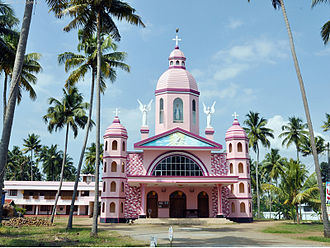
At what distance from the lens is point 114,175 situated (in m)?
32.0

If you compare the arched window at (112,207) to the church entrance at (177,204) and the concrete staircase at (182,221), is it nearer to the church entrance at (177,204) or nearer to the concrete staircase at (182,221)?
the concrete staircase at (182,221)

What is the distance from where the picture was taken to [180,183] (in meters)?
30.1

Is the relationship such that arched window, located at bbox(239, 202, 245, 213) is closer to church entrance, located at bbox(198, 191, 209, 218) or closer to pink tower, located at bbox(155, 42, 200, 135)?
church entrance, located at bbox(198, 191, 209, 218)

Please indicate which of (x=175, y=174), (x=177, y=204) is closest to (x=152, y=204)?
(x=177, y=204)

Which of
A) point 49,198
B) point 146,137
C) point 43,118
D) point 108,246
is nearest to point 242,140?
point 146,137

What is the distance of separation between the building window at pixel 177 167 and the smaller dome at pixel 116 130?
4569mm

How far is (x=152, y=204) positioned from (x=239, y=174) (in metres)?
8.70

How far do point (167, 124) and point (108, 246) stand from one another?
882 inches

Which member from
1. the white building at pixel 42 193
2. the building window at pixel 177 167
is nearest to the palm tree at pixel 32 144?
the white building at pixel 42 193

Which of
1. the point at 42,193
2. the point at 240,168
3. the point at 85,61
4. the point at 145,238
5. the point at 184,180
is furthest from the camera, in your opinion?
the point at 42,193

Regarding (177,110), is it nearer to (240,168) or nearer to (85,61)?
(240,168)

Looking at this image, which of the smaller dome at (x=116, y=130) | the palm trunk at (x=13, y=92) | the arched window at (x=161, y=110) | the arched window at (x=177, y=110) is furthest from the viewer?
the arched window at (x=161, y=110)

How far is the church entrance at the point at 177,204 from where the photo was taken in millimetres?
32312

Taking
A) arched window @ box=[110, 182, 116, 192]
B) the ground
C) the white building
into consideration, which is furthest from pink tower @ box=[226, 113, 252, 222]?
the white building
